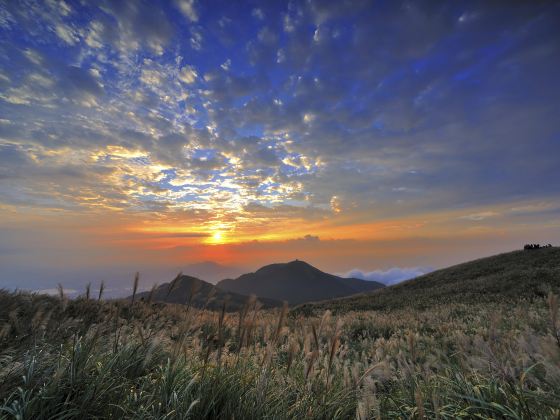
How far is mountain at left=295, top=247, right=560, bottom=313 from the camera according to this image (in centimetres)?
2016

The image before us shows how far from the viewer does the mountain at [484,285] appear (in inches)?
794

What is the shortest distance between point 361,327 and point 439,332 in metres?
3.22

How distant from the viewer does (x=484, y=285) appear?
80.7 ft

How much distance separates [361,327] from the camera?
12.4 meters

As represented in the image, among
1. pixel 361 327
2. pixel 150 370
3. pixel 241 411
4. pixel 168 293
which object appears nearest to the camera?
pixel 241 411

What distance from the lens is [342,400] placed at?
12.2 feet

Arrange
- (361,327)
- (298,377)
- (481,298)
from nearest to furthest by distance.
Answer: (298,377)
(361,327)
(481,298)

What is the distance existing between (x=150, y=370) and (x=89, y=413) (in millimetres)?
1535

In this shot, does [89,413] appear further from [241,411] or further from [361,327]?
[361,327]

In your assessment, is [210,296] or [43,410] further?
[210,296]

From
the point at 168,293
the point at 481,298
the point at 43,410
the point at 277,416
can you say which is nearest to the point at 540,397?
the point at 277,416

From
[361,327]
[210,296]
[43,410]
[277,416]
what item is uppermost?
[210,296]

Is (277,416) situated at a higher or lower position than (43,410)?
lower

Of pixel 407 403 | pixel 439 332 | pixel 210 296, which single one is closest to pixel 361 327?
pixel 439 332
